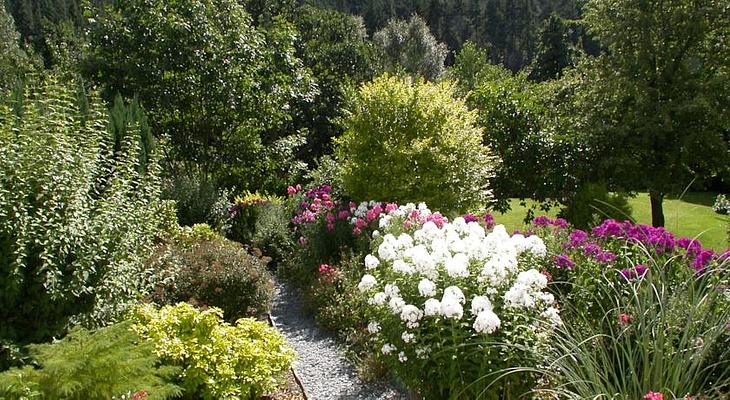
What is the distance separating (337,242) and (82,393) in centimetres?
464

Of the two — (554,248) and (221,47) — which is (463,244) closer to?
(554,248)

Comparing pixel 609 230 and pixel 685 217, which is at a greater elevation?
pixel 609 230

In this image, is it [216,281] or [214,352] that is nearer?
[214,352]

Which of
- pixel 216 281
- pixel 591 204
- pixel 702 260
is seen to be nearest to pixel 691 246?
pixel 702 260

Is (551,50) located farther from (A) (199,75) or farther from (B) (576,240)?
(B) (576,240)

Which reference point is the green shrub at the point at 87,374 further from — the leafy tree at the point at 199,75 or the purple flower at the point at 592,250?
the leafy tree at the point at 199,75

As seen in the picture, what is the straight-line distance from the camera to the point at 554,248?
16.4ft

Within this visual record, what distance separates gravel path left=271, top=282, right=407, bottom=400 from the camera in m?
5.04

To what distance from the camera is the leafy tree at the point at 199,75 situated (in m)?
10.4

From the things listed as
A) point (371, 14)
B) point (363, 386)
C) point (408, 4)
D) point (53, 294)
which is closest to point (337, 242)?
point (363, 386)

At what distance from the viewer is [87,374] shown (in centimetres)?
334

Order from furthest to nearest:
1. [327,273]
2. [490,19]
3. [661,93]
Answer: [490,19] → [661,93] → [327,273]

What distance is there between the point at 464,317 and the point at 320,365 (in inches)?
85.8

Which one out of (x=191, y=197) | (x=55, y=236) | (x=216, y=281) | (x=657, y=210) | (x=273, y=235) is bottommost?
(x=216, y=281)
